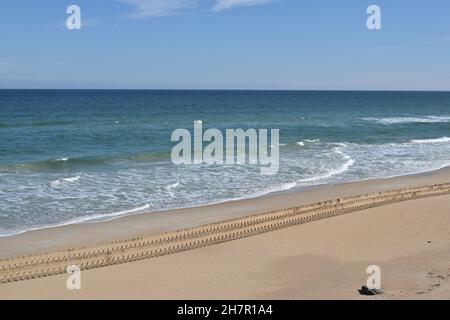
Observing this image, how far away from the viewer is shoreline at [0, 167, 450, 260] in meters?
13.6

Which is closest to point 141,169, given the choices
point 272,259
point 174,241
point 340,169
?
point 340,169

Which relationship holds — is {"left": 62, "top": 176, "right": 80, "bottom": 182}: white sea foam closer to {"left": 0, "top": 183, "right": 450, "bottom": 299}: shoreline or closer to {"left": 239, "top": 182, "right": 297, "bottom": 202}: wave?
{"left": 239, "top": 182, "right": 297, "bottom": 202}: wave

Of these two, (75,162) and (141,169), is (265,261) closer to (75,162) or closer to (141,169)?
(141,169)

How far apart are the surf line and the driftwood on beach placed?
23.8ft

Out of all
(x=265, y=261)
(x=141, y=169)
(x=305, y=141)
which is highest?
(x=305, y=141)

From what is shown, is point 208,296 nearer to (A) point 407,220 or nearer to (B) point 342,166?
(A) point 407,220

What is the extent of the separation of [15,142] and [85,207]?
62.9 ft

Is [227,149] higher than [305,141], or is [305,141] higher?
[305,141]

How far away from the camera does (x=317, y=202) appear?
18625 millimetres

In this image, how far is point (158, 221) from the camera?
15953mm

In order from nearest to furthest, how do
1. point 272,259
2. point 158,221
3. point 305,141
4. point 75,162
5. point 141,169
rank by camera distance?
point 272,259 < point 158,221 < point 141,169 < point 75,162 < point 305,141

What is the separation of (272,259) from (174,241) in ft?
8.57

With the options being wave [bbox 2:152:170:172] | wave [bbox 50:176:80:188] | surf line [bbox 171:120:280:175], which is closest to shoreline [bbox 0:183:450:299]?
wave [bbox 50:176:80:188]

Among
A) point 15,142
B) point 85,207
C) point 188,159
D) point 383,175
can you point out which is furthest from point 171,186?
point 15,142
